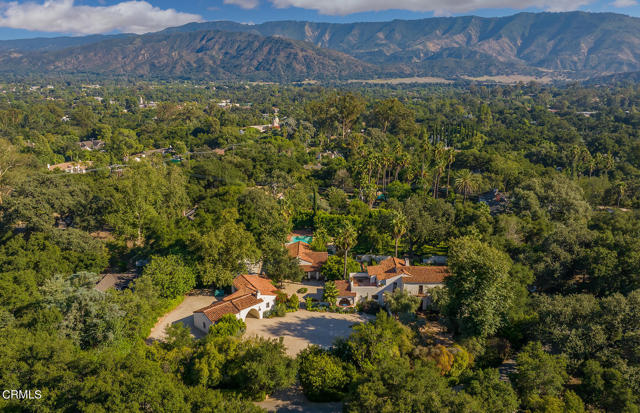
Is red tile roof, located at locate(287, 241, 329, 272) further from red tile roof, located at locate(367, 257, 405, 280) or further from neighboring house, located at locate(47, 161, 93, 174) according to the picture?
neighboring house, located at locate(47, 161, 93, 174)

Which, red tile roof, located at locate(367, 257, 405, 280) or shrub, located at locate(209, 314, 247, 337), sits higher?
red tile roof, located at locate(367, 257, 405, 280)

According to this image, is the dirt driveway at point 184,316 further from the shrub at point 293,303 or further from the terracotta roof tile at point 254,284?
the shrub at point 293,303

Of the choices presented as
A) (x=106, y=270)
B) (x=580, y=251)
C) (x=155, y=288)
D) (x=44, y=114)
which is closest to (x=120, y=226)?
(x=106, y=270)

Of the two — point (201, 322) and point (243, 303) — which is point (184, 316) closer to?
point (201, 322)

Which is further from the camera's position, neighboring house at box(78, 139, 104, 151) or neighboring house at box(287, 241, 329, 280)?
neighboring house at box(78, 139, 104, 151)

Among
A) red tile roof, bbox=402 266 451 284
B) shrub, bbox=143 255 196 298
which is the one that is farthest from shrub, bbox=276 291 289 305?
red tile roof, bbox=402 266 451 284

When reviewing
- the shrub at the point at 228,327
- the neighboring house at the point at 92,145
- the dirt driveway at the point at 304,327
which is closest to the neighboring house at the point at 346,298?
the dirt driveway at the point at 304,327

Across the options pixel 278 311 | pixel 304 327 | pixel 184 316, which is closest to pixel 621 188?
pixel 304 327
